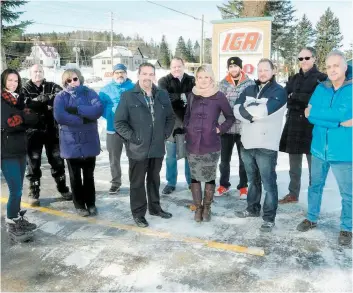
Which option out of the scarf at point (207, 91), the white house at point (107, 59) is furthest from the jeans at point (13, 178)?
the white house at point (107, 59)

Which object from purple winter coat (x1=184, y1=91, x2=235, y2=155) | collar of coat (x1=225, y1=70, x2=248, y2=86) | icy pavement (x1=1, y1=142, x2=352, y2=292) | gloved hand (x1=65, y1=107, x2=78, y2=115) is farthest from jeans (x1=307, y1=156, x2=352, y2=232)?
gloved hand (x1=65, y1=107, x2=78, y2=115)

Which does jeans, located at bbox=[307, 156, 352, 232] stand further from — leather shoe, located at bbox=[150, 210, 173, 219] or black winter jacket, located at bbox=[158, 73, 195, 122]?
black winter jacket, located at bbox=[158, 73, 195, 122]

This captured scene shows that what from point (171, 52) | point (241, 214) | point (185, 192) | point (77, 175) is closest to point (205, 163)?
point (241, 214)

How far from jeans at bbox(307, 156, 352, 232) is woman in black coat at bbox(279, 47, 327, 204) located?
29.8 inches

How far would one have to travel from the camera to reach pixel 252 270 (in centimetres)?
317

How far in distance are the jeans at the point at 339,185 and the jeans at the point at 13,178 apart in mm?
3362

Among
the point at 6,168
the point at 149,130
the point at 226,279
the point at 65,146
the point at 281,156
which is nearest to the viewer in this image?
the point at 226,279

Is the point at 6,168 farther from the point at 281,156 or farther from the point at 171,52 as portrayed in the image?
the point at 171,52

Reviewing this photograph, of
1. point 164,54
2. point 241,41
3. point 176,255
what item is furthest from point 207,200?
point 164,54

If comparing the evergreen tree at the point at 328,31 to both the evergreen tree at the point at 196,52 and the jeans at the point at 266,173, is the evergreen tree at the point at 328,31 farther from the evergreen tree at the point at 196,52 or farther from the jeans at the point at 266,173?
the jeans at the point at 266,173

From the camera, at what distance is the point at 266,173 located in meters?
3.99

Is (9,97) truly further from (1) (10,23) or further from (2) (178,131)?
(1) (10,23)

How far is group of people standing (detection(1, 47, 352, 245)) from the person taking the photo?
3631 mm

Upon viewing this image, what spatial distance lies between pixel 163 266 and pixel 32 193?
106 inches
